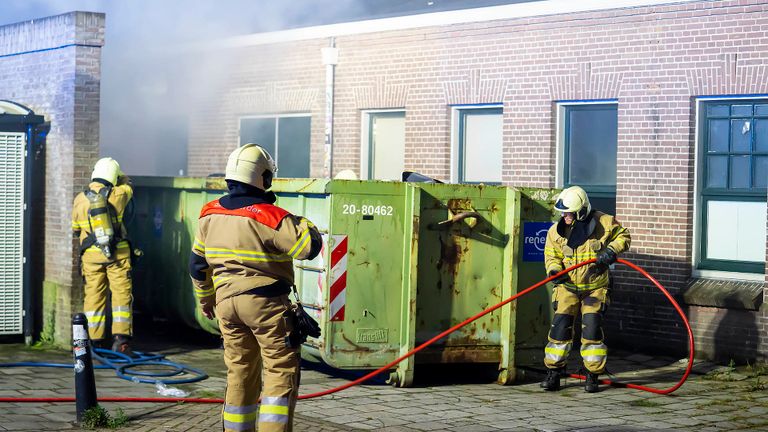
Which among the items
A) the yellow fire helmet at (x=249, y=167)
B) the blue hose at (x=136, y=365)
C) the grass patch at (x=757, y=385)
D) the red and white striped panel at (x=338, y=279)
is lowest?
the grass patch at (x=757, y=385)

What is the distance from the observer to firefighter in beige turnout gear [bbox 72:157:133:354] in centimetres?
1036

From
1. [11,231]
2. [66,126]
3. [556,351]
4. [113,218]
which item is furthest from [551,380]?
[11,231]

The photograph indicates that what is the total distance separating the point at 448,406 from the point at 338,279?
4.78 feet

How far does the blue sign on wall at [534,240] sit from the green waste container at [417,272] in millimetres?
41

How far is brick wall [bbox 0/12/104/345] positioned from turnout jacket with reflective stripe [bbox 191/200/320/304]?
5.21 m

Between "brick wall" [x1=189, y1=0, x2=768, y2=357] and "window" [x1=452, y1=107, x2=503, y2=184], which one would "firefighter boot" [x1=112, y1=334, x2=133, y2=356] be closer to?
"brick wall" [x1=189, y1=0, x2=768, y2=357]

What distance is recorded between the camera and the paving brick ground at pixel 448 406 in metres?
7.50

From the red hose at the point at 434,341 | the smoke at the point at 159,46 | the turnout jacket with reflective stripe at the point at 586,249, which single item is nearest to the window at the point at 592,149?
the turnout jacket with reflective stripe at the point at 586,249

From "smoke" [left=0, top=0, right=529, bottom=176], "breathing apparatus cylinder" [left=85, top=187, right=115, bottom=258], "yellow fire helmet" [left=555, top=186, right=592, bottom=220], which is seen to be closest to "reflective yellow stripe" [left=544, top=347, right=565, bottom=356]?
"yellow fire helmet" [left=555, top=186, right=592, bottom=220]


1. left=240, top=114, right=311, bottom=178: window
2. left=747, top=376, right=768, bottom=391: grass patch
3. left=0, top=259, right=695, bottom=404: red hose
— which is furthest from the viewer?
left=240, top=114, right=311, bottom=178: window

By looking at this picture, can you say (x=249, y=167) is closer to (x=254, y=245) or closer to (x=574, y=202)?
(x=254, y=245)

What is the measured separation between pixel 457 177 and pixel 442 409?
5.82m

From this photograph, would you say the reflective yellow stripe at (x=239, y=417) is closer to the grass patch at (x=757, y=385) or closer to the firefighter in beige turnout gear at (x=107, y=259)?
the firefighter in beige turnout gear at (x=107, y=259)

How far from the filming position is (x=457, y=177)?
536 inches
